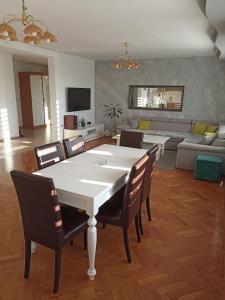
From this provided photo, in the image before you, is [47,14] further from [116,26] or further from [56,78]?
[56,78]

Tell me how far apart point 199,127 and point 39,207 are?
212 inches

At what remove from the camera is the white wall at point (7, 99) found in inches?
241

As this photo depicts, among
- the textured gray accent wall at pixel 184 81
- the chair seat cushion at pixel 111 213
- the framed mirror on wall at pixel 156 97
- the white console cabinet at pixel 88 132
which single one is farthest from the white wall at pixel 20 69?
the chair seat cushion at pixel 111 213

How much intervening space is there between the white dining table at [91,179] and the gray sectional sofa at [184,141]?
5.96ft

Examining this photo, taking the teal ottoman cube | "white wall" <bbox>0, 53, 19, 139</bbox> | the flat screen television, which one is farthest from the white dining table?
"white wall" <bbox>0, 53, 19, 139</bbox>

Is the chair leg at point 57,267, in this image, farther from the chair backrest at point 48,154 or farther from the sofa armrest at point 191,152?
the sofa armrest at point 191,152

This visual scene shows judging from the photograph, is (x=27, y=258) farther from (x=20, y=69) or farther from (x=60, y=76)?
(x=20, y=69)

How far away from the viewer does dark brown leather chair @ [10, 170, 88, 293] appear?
1.50m

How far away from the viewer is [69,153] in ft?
9.16

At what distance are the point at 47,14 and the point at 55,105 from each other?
11.0 ft

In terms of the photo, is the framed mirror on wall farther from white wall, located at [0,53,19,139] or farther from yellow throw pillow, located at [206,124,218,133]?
white wall, located at [0,53,19,139]

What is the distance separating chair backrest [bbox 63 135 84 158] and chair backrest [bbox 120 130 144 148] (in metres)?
0.76

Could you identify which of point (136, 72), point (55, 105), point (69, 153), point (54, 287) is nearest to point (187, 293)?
point (54, 287)

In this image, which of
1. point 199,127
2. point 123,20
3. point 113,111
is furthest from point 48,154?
point 113,111
